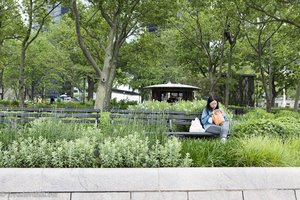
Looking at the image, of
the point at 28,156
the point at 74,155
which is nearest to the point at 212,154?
the point at 74,155

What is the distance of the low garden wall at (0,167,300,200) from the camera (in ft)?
13.4

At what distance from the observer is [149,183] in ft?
13.8

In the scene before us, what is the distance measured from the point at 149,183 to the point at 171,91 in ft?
52.2

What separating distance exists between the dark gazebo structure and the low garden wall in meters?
14.6

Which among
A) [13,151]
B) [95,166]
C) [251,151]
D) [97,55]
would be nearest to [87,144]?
[95,166]

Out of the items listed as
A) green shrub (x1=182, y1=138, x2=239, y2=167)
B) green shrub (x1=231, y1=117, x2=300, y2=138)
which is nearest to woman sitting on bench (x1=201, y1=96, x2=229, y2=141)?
green shrub (x1=231, y1=117, x2=300, y2=138)

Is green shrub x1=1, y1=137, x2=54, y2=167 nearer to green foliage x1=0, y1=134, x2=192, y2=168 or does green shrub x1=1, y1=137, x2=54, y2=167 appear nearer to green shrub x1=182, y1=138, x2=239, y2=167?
green foliage x1=0, y1=134, x2=192, y2=168

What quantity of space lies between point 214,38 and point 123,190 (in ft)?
68.3

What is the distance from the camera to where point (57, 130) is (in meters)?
5.20

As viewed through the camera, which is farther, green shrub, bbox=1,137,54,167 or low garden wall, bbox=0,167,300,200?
green shrub, bbox=1,137,54,167

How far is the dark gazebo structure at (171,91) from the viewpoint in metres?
19.1

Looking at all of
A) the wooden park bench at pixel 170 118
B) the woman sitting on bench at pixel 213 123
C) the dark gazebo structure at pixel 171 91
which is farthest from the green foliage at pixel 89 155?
the dark gazebo structure at pixel 171 91

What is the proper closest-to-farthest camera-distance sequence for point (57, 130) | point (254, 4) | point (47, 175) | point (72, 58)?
point (47, 175)
point (57, 130)
point (254, 4)
point (72, 58)

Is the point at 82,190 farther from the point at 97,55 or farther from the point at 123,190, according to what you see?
the point at 97,55
